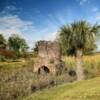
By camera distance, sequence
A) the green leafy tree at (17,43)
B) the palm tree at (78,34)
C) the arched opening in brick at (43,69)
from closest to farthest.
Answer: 1. the palm tree at (78,34)
2. the arched opening in brick at (43,69)
3. the green leafy tree at (17,43)

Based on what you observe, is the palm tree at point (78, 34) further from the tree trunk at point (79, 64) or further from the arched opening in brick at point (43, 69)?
the arched opening in brick at point (43, 69)

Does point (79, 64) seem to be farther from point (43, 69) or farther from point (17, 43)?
point (17, 43)

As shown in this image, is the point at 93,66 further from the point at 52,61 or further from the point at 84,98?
the point at 84,98

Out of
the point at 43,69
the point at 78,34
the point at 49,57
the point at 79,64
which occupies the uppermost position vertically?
the point at 78,34

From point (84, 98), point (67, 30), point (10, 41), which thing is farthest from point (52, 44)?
point (10, 41)

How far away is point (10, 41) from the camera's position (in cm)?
5862

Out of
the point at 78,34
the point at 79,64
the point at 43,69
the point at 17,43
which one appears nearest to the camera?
the point at 78,34

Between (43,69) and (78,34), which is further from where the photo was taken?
(43,69)

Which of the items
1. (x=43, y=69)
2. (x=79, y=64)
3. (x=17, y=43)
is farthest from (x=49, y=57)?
(x=17, y=43)

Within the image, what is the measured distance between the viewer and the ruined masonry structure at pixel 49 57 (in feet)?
51.7

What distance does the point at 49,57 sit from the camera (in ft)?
52.7

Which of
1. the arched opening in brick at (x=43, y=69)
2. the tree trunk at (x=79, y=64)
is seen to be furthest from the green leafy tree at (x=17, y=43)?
the tree trunk at (x=79, y=64)

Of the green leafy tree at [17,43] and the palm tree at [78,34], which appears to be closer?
the palm tree at [78,34]

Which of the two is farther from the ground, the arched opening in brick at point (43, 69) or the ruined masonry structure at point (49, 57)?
the ruined masonry structure at point (49, 57)
